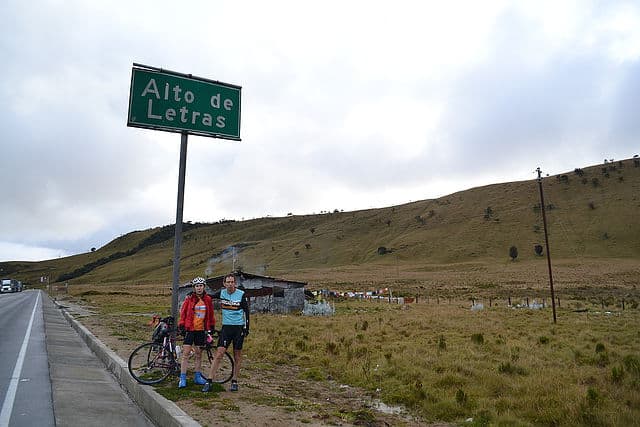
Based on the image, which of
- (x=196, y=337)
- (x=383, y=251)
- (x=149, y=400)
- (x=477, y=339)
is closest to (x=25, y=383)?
(x=149, y=400)

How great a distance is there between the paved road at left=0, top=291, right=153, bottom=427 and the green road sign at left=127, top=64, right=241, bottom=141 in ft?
15.3

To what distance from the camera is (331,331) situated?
20.7 meters

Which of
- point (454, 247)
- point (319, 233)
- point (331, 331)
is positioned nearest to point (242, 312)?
point (331, 331)

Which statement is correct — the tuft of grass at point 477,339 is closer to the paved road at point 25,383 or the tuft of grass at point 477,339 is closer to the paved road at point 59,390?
the paved road at point 59,390

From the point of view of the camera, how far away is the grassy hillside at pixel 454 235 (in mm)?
100562

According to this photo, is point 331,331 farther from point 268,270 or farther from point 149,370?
point 268,270

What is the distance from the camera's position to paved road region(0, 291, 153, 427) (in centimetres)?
694

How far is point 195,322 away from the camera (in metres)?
8.33

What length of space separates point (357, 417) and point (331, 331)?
13327 mm

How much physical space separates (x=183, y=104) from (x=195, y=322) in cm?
390

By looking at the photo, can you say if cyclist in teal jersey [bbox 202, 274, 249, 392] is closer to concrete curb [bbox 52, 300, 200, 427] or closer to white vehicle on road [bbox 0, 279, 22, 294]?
concrete curb [bbox 52, 300, 200, 427]

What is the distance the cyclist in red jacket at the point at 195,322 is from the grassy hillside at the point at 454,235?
255ft

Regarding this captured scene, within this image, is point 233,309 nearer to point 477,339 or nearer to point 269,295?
point 477,339

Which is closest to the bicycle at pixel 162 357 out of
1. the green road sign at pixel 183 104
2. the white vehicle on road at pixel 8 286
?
the green road sign at pixel 183 104
